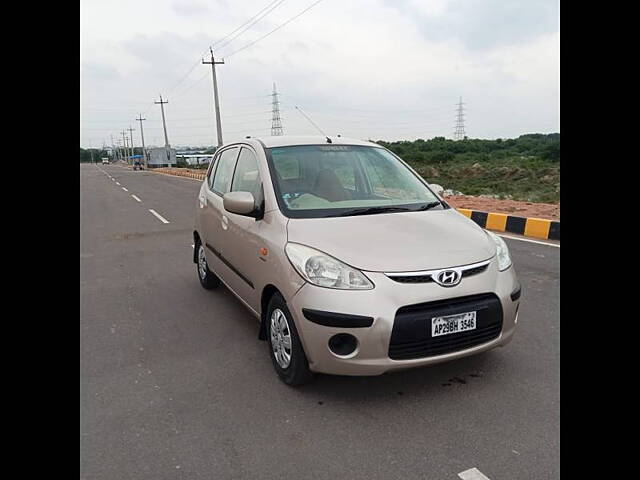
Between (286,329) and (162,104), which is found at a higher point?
(162,104)

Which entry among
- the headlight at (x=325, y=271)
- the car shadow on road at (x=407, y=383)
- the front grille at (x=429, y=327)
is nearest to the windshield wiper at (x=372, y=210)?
the headlight at (x=325, y=271)

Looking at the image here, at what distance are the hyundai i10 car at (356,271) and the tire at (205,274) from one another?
133cm

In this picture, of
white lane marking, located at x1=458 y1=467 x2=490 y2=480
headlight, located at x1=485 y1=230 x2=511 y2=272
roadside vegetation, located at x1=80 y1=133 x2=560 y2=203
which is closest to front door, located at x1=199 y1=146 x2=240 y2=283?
headlight, located at x1=485 y1=230 x2=511 y2=272

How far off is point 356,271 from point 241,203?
113cm

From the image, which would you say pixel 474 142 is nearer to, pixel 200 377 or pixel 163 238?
pixel 163 238

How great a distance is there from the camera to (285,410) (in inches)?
115

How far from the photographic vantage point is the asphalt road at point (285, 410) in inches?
96.3

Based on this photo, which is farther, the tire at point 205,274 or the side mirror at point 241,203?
the tire at point 205,274

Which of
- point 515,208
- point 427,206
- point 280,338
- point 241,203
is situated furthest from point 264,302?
point 515,208

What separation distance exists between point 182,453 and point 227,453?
0.79 ft

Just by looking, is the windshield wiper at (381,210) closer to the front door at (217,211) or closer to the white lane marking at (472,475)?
the front door at (217,211)

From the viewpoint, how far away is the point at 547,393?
10.1ft

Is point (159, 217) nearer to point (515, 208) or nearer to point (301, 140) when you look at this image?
point (515, 208)
